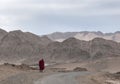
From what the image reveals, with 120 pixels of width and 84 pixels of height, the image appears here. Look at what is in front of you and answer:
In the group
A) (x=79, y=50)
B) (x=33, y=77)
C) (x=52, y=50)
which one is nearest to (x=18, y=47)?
(x=52, y=50)

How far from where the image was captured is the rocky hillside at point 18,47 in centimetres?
17500

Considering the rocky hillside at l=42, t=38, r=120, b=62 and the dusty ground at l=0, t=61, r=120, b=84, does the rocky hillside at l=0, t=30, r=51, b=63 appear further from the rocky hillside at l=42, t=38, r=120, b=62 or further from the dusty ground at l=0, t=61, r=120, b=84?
the dusty ground at l=0, t=61, r=120, b=84

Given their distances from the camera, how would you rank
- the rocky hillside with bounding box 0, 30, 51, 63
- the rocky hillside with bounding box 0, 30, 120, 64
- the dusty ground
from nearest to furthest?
the dusty ground < the rocky hillside with bounding box 0, 30, 120, 64 < the rocky hillside with bounding box 0, 30, 51, 63

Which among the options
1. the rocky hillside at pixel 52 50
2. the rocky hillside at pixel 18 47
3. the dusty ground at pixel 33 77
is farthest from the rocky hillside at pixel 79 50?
the dusty ground at pixel 33 77

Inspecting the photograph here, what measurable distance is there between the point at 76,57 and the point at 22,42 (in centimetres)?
3722

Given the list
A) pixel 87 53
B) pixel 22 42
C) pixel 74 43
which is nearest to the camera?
pixel 87 53

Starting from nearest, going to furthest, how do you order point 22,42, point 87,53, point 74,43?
point 87,53 → point 74,43 → point 22,42

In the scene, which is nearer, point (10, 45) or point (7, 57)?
point (7, 57)

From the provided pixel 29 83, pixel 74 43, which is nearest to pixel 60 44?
pixel 74 43

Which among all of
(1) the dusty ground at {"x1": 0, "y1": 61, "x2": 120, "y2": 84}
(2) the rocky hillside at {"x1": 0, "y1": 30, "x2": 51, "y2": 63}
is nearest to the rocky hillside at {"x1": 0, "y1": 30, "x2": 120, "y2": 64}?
(2) the rocky hillside at {"x1": 0, "y1": 30, "x2": 51, "y2": 63}

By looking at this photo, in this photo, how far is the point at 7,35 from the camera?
7751 inches

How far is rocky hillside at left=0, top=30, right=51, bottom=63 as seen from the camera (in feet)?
574

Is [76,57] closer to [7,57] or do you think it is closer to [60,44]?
[60,44]

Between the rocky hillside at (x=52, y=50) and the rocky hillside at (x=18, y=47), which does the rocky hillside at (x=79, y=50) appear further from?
the rocky hillside at (x=18, y=47)
